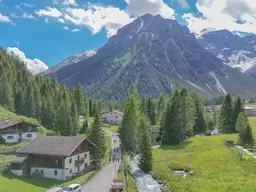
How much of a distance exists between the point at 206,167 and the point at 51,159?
30368 mm

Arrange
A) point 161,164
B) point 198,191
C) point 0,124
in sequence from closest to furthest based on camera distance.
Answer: point 198,191, point 161,164, point 0,124

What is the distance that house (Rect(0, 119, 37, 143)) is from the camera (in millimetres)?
88162

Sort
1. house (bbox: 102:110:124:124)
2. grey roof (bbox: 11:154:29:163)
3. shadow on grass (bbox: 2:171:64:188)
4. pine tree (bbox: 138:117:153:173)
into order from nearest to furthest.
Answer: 1. shadow on grass (bbox: 2:171:64:188)
2. grey roof (bbox: 11:154:29:163)
3. pine tree (bbox: 138:117:153:173)
4. house (bbox: 102:110:124:124)

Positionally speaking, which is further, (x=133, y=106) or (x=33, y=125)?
(x=33, y=125)

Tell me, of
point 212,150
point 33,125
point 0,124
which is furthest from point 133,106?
point 0,124

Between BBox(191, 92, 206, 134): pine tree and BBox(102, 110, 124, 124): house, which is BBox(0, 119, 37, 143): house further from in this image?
BBox(102, 110, 124, 124): house

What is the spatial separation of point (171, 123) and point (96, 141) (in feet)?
105

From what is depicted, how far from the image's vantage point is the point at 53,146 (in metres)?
63.9

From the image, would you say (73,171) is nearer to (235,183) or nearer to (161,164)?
(161,164)

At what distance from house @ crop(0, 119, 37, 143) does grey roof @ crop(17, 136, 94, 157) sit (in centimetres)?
2561

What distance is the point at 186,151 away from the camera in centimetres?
8181

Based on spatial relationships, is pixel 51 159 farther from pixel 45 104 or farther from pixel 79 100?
pixel 79 100

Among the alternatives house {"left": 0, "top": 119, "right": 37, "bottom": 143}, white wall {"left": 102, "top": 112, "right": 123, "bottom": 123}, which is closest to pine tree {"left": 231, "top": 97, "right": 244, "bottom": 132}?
house {"left": 0, "top": 119, "right": 37, "bottom": 143}

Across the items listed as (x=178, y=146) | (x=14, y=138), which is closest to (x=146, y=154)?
(x=178, y=146)
